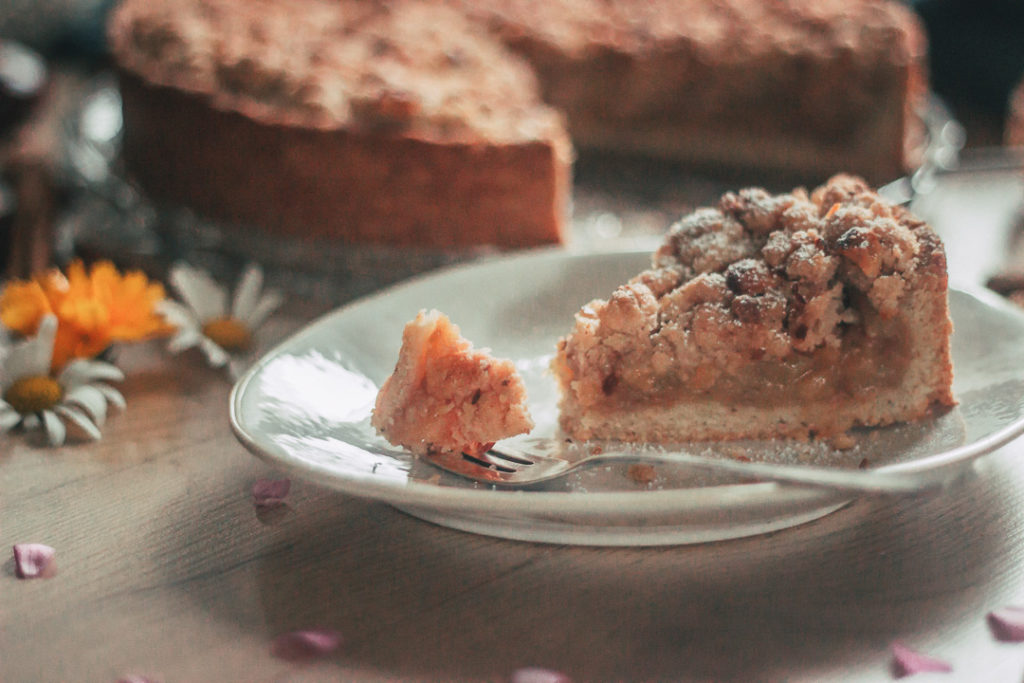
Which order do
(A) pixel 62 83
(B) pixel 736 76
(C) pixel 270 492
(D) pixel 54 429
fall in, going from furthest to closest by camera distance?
(A) pixel 62 83
(B) pixel 736 76
(D) pixel 54 429
(C) pixel 270 492

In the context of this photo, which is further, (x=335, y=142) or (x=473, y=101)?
(x=473, y=101)

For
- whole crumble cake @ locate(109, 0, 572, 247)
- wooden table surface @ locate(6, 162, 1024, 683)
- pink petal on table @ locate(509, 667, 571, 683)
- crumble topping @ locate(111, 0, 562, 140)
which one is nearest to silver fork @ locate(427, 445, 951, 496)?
wooden table surface @ locate(6, 162, 1024, 683)

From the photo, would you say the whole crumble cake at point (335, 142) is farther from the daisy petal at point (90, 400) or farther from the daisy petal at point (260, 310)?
the daisy petal at point (90, 400)

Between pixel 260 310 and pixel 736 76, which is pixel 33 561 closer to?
pixel 260 310

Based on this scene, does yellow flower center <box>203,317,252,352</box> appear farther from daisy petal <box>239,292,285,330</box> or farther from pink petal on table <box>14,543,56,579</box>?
pink petal on table <box>14,543,56,579</box>

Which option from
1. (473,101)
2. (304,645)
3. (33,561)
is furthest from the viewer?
(473,101)

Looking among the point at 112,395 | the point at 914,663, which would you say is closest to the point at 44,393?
the point at 112,395

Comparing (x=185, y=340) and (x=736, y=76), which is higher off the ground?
(x=736, y=76)
